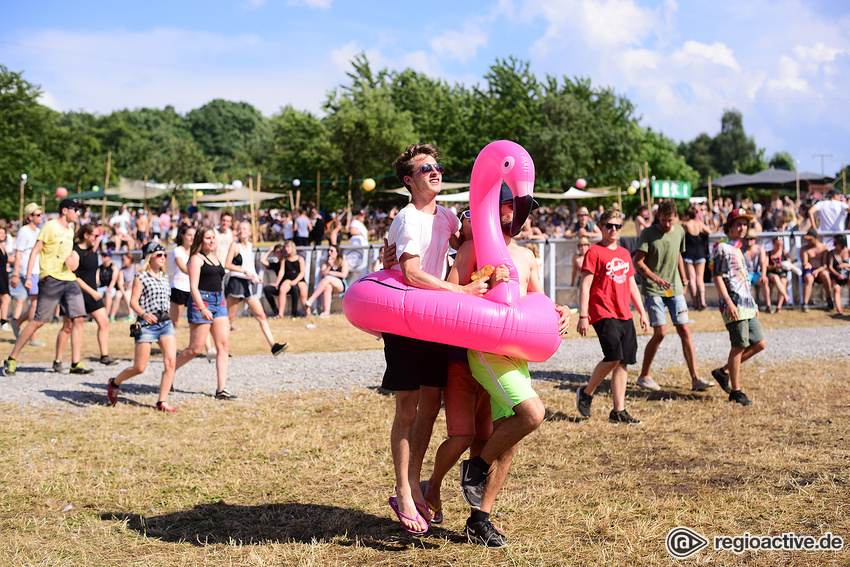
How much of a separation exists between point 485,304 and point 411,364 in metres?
0.58

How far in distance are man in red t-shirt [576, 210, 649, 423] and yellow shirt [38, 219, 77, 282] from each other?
258 inches

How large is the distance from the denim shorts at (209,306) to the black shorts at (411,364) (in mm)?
4069

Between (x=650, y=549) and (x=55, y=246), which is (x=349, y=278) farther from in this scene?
(x=650, y=549)

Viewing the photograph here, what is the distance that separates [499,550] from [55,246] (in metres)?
7.53

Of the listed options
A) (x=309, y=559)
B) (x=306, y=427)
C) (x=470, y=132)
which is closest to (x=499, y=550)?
(x=309, y=559)

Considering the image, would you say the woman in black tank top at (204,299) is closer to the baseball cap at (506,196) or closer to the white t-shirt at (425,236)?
the white t-shirt at (425,236)

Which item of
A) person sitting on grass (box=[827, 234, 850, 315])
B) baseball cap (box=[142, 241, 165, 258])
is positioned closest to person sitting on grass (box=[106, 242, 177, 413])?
baseball cap (box=[142, 241, 165, 258])

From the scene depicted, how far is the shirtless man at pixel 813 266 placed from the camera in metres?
13.4

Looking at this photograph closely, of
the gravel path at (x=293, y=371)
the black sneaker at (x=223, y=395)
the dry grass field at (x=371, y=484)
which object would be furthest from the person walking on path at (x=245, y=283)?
the dry grass field at (x=371, y=484)

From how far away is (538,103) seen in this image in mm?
46219

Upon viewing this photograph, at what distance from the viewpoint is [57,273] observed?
29.4ft

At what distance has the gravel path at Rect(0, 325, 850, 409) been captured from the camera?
8086mm

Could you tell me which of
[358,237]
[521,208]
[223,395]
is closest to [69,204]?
[223,395]

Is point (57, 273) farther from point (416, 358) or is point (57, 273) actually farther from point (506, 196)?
point (506, 196)
